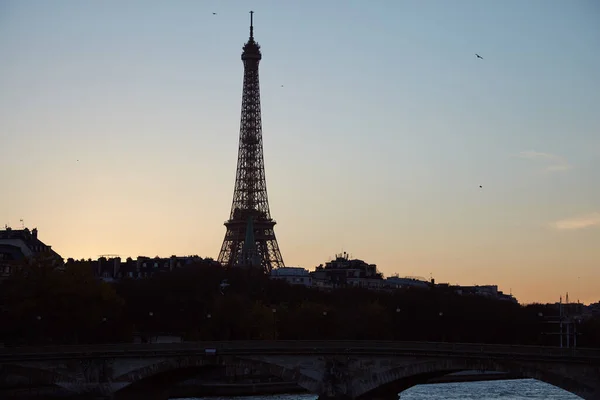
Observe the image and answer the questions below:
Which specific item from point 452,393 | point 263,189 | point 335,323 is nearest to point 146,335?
point 335,323

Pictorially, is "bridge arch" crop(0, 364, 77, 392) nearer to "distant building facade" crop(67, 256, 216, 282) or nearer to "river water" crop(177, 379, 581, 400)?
"river water" crop(177, 379, 581, 400)

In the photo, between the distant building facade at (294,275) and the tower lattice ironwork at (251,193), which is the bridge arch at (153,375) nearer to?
the tower lattice ironwork at (251,193)

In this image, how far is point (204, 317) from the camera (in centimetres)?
8319

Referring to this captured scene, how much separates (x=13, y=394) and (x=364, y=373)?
15.4m

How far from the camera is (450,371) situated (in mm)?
51781

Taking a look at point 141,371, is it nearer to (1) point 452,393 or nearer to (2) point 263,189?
(1) point 452,393

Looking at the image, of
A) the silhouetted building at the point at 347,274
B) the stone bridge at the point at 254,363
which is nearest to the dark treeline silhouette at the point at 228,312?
the stone bridge at the point at 254,363

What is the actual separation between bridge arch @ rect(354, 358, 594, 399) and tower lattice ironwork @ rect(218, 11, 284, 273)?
59649 millimetres

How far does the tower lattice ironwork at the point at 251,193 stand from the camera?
115 meters

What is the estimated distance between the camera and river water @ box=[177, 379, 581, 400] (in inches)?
2549

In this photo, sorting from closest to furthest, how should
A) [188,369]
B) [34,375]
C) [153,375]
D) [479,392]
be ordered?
[153,375] → [188,369] → [34,375] → [479,392]

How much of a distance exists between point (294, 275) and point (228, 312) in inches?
2131

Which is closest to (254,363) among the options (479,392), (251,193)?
(479,392)

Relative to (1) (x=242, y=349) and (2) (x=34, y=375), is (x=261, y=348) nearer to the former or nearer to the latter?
(1) (x=242, y=349)
